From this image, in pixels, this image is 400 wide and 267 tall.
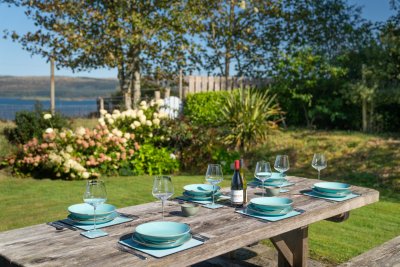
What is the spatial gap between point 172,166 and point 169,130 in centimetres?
83

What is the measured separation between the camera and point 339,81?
11.7 metres

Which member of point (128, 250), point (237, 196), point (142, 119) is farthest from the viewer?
point (142, 119)

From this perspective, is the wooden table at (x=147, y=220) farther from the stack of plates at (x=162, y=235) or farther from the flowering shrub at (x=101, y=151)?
the flowering shrub at (x=101, y=151)

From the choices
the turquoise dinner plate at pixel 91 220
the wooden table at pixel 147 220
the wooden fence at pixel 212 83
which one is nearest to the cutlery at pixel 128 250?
the wooden table at pixel 147 220

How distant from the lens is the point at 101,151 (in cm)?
851

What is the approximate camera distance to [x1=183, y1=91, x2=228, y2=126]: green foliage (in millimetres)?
11984

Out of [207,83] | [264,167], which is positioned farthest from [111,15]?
[264,167]

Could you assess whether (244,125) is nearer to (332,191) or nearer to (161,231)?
(332,191)

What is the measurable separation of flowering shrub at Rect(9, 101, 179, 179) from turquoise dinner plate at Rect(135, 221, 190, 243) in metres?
5.87

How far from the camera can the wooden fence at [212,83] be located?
509 inches

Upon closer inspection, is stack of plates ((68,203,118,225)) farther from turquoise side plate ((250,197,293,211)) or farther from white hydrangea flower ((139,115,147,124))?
white hydrangea flower ((139,115,147,124))

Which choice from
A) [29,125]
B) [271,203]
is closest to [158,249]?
[271,203]

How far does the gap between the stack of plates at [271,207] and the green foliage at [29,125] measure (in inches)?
293

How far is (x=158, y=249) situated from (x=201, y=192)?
1029 millimetres
